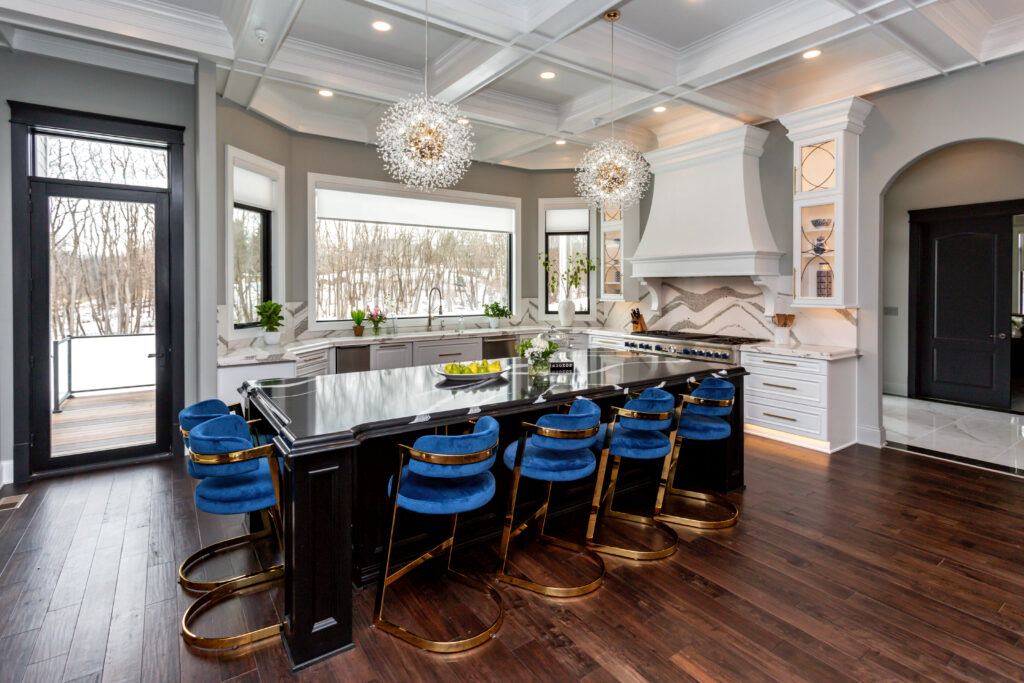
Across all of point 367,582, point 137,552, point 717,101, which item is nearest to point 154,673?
point 367,582

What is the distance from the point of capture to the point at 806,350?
5102 millimetres

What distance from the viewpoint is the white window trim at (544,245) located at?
7.73 m

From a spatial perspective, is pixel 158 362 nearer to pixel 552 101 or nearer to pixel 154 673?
pixel 154 673

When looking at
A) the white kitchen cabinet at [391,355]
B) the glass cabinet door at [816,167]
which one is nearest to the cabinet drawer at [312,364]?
the white kitchen cabinet at [391,355]

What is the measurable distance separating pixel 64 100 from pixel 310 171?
2.26m

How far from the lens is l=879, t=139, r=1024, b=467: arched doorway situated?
5.34 m

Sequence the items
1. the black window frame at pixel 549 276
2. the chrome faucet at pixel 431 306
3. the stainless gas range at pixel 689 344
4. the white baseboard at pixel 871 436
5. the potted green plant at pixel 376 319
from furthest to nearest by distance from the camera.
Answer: the black window frame at pixel 549 276 < the chrome faucet at pixel 431 306 < the potted green plant at pixel 376 319 < the stainless gas range at pixel 689 344 < the white baseboard at pixel 871 436

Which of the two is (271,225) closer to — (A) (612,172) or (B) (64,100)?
(B) (64,100)

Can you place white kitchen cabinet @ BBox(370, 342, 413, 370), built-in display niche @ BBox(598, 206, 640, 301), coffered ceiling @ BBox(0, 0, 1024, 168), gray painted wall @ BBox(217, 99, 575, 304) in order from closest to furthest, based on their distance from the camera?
coffered ceiling @ BBox(0, 0, 1024, 168) → gray painted wall @ BBox(217, 99, 575, 304) → white kitchen cabinet @ BBox(370, 342, 413, 370) → built-in display niche @ BBox(598, 206, 640, 301)

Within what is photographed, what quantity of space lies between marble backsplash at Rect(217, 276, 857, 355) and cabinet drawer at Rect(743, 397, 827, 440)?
33.0 inches

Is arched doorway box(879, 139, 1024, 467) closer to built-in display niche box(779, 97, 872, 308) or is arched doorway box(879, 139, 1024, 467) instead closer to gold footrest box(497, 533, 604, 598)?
built-in display niche box(779, 97, 872, 308)

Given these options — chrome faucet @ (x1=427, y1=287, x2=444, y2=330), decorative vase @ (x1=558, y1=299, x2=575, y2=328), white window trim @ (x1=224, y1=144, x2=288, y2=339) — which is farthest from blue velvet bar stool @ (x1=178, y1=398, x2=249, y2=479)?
decorative vase @ (x1=558, y1=299, x2=575, y2=328)

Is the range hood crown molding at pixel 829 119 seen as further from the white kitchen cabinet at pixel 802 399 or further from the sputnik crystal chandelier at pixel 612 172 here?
the white kitchen cabinet at pixel 802 399

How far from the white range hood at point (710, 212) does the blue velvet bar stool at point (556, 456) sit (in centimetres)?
363
